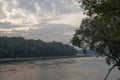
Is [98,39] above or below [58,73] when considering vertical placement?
above

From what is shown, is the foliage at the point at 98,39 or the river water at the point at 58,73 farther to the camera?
the river water at the point at 58,73

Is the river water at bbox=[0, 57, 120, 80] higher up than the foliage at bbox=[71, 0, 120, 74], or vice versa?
the foliage at bbox=[71, 0, 120, 74]

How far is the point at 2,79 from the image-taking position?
75.9 metres

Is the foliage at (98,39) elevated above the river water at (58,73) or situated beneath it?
elevated above

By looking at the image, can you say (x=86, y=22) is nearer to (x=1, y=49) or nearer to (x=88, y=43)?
(x=88, y=43)

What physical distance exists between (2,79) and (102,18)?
218ft

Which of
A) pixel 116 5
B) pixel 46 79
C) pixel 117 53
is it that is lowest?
pixel 46 79

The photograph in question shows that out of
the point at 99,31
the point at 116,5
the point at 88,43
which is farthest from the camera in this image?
the point at 88,43

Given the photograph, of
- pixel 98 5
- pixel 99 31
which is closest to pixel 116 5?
pixel 98 5

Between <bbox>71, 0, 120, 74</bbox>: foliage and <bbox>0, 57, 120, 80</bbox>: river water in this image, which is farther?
<bbox>0, 57, 120, 80</bbox>: river water

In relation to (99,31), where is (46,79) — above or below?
below

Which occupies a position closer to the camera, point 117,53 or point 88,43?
point 117,53

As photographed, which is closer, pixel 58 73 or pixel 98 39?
pixel 98 39

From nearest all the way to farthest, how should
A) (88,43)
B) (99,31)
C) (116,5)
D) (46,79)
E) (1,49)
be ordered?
1. (116,5)
2. (99,31)
3. (88,43)
4. (46,79)
5. (1,49)
